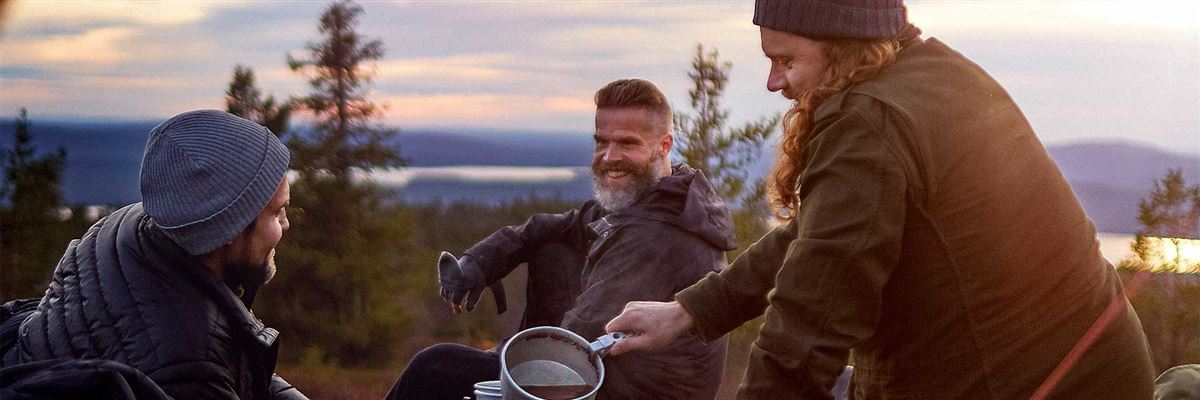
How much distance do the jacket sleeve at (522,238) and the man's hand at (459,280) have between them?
0.10 feet

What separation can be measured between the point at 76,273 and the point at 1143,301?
5604 millimetres

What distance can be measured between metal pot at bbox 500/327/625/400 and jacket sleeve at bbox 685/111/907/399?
2.29 ft

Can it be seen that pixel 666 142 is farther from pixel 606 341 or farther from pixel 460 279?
pixel 606 341

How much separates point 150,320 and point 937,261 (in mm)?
1490

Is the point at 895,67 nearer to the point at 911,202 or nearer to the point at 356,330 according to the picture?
the point at 911,202

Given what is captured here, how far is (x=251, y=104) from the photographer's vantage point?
826 centimetres

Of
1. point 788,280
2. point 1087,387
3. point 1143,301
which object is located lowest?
point 1143,301

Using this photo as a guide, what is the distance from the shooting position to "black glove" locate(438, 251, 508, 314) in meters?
4.21

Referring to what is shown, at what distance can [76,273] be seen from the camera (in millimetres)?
2682

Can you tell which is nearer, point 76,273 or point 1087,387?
point 1087,387

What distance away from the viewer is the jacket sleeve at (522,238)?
14.2 ft

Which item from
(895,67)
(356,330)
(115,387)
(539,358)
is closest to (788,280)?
(895,67)

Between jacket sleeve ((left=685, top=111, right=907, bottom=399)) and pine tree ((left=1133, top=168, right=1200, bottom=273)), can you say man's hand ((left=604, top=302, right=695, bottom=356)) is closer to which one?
jacket sleeve ((left=685, top=111, right=907, bottom=399))

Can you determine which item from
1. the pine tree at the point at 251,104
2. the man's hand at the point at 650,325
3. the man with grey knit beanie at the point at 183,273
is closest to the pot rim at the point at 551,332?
the man's hand at the point at 650,325
